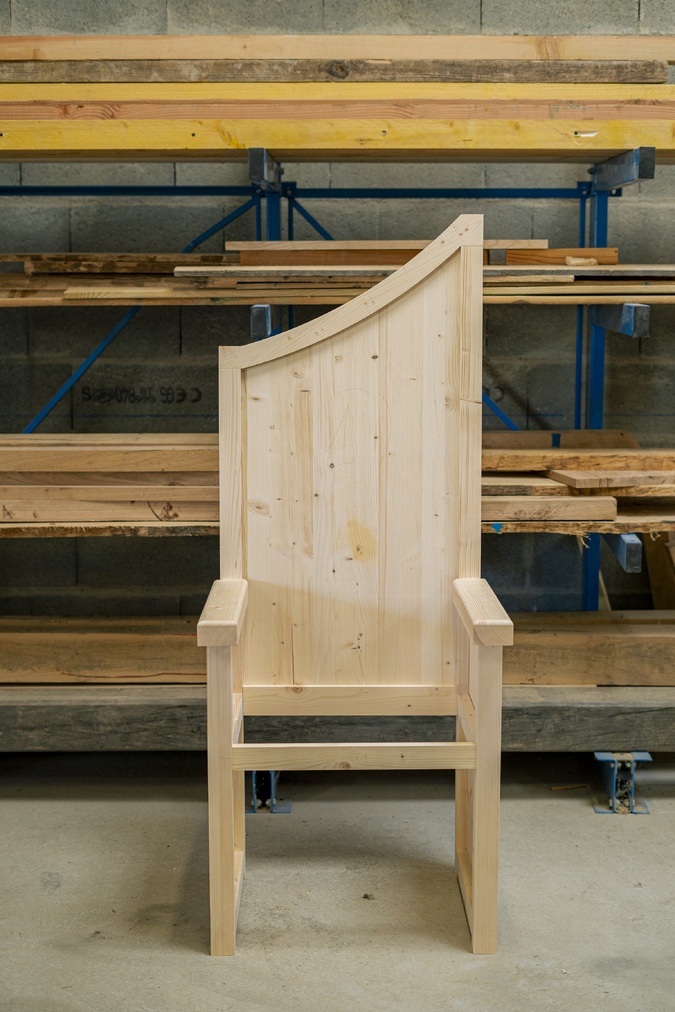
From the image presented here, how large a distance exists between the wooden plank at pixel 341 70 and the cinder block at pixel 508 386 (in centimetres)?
103

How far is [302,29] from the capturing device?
347 cm

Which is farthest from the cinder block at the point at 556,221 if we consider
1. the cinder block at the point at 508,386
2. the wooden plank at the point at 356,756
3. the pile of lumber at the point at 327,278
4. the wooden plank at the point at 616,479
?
the wooden plank at the point at 356,756

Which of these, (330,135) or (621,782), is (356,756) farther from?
(330,135)

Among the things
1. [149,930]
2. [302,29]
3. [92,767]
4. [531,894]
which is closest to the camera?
[149,930]

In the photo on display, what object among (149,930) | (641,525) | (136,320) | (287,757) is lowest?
(149,930)

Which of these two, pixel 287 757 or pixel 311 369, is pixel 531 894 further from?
pixel 311 369

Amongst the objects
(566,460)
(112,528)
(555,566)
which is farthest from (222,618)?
(555,566)

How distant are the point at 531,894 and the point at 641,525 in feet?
3.06

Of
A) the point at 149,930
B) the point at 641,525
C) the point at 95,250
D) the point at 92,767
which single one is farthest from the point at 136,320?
the point at 149,930

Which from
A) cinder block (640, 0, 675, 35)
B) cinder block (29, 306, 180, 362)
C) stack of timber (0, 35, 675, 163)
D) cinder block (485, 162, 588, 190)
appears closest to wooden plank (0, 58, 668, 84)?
stack of timber (0, 35, 675, 163)

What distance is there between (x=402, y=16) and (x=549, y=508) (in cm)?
196

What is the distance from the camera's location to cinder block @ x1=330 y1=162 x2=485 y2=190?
11.6ft

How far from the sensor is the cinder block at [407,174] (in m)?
3.55

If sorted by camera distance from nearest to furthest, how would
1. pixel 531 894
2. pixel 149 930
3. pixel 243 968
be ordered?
1. pixel 243 968
2. pixel 149 930
3. pixel 531 894
